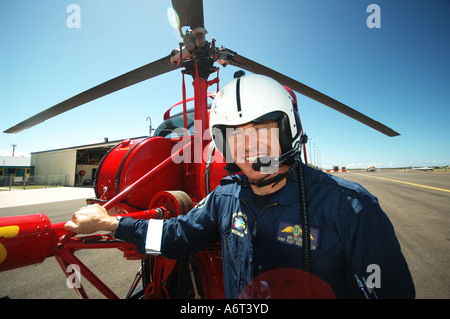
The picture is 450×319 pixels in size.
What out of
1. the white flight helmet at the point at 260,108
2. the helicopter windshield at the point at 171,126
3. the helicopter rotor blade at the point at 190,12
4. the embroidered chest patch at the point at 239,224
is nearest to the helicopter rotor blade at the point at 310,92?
the helicopter rotor blade at the point at 190,12

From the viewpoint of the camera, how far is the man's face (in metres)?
1.35

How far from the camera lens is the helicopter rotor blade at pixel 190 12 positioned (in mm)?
2094

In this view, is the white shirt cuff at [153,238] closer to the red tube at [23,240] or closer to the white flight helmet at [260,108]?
the red tube at [23,240]

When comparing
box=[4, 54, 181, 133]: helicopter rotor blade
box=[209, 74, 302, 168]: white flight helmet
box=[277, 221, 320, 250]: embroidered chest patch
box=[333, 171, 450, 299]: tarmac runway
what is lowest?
box=[333, 171, 450, 299]: tarmac runway

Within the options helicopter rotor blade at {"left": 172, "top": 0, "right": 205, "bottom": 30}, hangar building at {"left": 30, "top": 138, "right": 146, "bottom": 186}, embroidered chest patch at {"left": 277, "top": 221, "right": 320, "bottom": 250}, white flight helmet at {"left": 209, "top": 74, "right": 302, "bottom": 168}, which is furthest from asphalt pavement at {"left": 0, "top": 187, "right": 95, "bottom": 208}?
embroidered chest patch at {"left": 277, "top": 221, "right": 320, "bottom": 250}

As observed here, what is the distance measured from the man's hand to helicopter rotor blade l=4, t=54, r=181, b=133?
2126mm

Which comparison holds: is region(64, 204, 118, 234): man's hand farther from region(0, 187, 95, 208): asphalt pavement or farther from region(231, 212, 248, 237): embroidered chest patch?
region(0, 187, 95, 208): asphalt pavement

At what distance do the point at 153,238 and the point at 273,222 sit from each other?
840 millimetres

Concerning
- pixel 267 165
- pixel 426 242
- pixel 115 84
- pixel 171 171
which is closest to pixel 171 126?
pixel 115 84

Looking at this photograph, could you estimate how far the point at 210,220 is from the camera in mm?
1505

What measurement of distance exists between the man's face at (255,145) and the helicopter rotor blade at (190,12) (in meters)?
1.65

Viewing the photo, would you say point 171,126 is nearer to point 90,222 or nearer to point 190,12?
point 190,12

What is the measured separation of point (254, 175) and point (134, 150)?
196 cm
